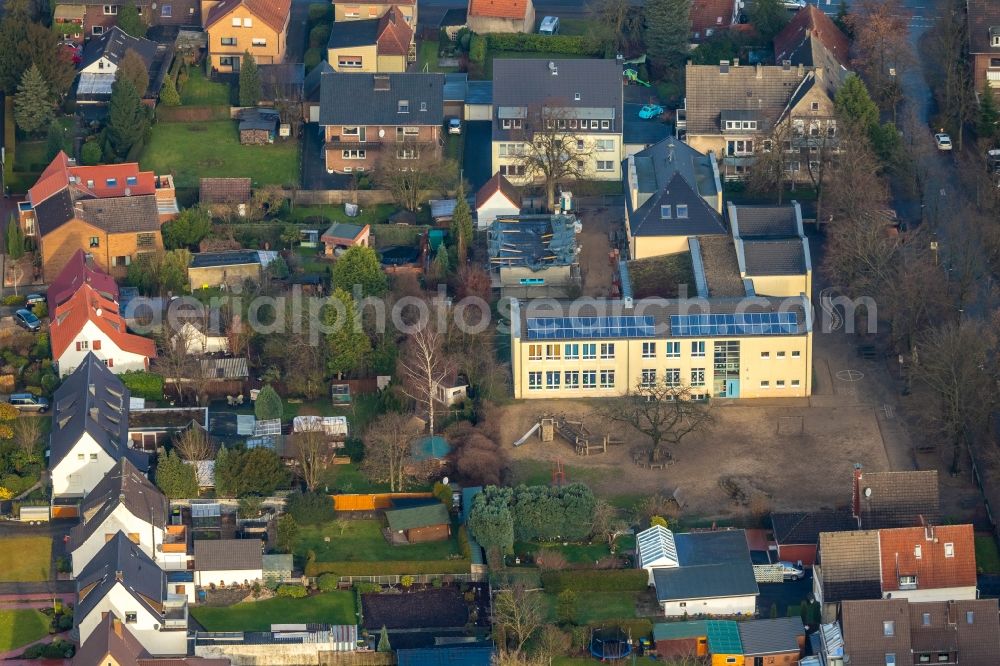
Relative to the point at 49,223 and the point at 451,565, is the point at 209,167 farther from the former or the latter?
the point at 451,565

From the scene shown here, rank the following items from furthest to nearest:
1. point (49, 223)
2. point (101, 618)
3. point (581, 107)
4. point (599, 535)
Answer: point (581, 107) → point (49, 223) → point (599, 535) → point (101, 618)

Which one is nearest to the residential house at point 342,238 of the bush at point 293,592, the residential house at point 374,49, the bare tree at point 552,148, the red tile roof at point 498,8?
the bare tree at point 552,148

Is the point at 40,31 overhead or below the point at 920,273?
overhead

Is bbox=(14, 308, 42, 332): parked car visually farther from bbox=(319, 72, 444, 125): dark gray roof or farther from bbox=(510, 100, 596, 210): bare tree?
bbox=(510, 100, 596, 210): bare tree

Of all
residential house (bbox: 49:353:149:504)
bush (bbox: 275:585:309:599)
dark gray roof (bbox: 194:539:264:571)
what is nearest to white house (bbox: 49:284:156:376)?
residential house (bbox: 49:353:149:504)

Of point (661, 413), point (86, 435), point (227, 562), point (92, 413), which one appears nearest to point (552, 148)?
point (661, 413)

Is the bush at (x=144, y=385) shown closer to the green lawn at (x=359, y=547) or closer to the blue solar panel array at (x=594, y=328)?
the green lawn at (x=359, y=547)

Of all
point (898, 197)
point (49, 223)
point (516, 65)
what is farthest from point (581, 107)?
point (49, 223)
